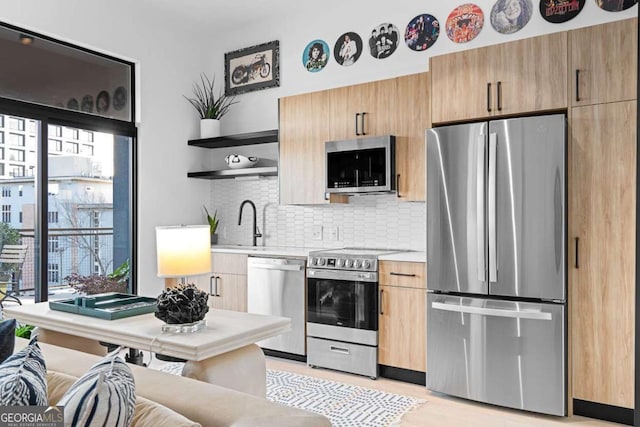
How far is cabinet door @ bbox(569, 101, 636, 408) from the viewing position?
2.93m

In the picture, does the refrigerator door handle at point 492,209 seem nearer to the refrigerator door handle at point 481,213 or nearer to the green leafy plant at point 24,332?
the refrigerator door handle at point 481,213

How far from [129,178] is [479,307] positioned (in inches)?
129

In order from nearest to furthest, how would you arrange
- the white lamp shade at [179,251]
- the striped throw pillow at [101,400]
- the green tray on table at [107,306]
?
the striped throw pillow at [101,400] < the green tray on table at [107,306] < the white lamp shade at [179,251]

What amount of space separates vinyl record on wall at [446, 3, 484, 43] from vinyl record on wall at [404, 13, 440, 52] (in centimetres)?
12

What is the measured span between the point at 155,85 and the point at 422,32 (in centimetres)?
250

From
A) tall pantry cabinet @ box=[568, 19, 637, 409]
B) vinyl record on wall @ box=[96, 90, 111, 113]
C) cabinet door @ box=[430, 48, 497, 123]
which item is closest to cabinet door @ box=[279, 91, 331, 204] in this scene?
cabinet door @ box=[430, 48, 497, 123]

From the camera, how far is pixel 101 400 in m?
1.03

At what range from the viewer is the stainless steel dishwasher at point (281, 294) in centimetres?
414

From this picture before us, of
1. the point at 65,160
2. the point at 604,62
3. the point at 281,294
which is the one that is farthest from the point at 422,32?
the point at 65,160

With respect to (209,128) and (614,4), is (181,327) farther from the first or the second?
(614,4)

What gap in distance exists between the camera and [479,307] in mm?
3240

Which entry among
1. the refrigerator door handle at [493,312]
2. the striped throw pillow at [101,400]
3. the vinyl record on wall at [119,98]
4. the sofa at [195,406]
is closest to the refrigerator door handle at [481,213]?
the refrigerator door handle at [493,312]

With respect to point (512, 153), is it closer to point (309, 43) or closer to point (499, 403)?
point (499, 403)

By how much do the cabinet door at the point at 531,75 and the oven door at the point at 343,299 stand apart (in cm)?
153
